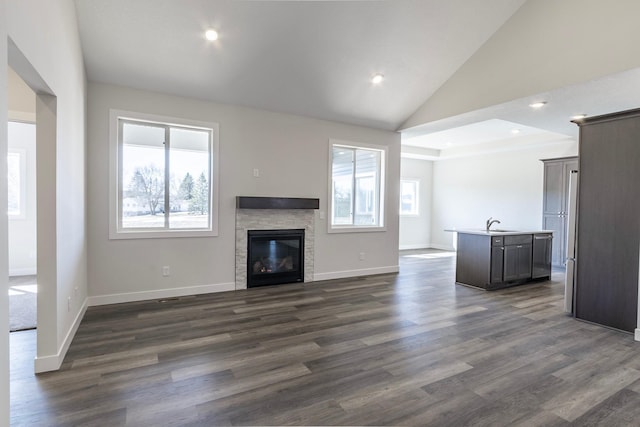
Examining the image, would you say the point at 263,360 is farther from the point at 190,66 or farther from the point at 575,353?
the point at 190,66

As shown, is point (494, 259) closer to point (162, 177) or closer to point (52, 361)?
point (162, 177)

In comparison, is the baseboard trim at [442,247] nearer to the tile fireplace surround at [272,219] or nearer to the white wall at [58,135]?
the tile fireplace surround at [272,219]

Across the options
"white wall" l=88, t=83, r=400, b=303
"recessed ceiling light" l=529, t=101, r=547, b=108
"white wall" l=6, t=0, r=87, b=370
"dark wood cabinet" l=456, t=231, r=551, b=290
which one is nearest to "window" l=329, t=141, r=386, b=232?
"white wall" l=88, t=83, r=400, b=303

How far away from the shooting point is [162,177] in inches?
179

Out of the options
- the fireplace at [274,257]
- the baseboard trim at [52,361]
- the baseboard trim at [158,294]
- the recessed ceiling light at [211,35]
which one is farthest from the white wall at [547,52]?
the baseboard trim at [52,361]

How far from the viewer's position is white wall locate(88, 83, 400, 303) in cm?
412

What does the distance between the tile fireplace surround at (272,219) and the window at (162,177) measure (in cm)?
43

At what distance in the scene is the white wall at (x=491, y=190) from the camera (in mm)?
7949

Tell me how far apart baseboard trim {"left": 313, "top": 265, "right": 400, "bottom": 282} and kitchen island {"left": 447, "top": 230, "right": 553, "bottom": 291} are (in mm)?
1240

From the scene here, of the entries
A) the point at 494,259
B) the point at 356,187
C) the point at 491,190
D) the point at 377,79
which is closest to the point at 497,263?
the point at 494,259

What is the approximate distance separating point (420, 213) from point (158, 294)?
8162 mm

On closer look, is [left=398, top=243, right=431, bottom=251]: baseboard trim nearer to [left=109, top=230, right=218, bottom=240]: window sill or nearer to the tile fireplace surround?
the tile fireplace surround

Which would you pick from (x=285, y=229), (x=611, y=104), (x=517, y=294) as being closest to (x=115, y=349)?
(x=285, y=229)

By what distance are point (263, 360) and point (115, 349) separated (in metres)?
1.31
